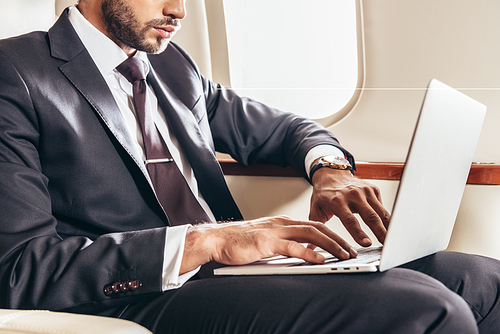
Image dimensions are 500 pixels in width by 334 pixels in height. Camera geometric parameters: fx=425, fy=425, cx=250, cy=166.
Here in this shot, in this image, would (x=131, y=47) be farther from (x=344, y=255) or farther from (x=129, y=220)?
(x=344, y=255)

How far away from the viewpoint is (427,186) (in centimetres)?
61

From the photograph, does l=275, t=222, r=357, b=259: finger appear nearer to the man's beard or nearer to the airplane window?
the man's beard

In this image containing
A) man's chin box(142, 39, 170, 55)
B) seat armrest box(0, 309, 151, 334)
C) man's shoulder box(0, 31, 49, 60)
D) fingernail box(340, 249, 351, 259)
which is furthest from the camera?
man's chin box(142, 39, 170, 55)

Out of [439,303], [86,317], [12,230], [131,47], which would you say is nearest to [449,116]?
[439,303]

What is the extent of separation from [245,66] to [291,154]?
634mm

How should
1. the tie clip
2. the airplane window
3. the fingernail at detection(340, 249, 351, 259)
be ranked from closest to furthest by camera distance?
1. the fingernail at detection(340, 249, 351, 259)
2. the tie clip
3. the airplane window

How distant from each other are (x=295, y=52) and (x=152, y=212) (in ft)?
3.18

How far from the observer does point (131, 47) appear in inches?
43.7

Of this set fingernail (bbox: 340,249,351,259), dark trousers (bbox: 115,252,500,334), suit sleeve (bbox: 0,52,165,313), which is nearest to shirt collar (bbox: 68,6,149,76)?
suit sleeve (bbox: 0,52,165,313)

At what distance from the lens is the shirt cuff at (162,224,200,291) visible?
2.22 feet

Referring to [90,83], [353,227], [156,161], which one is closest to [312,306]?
[353,227]

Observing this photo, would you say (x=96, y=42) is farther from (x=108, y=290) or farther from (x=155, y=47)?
(x=108, y=290)

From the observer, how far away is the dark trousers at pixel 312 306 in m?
0.53

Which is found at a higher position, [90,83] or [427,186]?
[90,83]
